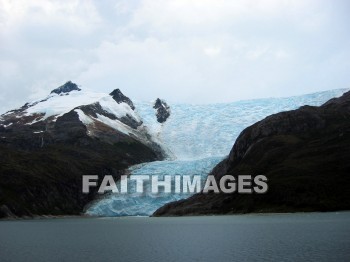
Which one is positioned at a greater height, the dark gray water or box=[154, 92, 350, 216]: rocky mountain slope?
box=[154, 92, 350, 216]: rocky mountain slope

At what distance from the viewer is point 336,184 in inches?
6191

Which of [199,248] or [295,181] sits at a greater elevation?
[295,181]

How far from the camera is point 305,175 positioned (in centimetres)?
16500

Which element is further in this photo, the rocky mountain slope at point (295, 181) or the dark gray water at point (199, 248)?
the rocky mountain slope at point (295, 181)

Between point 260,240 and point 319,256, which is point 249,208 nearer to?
point 260,240

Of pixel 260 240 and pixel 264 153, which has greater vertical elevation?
pixel 264 153

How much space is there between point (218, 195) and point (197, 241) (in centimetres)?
10698

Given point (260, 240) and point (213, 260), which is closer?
point (213, 260)

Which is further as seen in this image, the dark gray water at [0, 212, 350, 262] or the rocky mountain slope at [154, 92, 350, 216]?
the rocky mountain slope at [154, 92, 350, 216]

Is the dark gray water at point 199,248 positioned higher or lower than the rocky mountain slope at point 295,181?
lower

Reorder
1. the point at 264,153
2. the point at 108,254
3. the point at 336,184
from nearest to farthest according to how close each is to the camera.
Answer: the point at 108,254 < the point at 336,184 < the point at 264,153

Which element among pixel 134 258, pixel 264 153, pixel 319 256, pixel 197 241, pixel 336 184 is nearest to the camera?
pixel 319 256

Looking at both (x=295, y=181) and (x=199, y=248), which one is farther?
(x=295, y=181)

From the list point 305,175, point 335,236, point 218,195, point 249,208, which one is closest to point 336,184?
point 305,175
